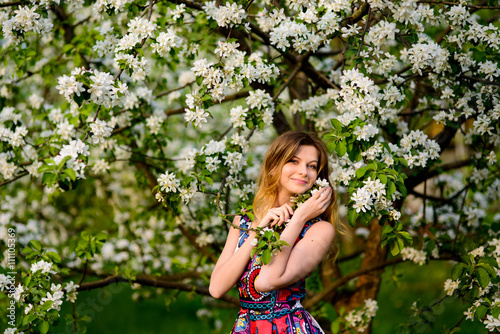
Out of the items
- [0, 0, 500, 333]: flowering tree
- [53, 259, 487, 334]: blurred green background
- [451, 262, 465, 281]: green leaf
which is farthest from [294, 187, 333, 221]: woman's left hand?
[53, 259, 487, 334]: blurred green background

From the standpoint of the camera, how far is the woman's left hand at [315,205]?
2320 millimetres

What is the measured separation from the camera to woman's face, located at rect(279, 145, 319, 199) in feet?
8.26

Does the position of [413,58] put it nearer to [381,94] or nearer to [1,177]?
[381,94]

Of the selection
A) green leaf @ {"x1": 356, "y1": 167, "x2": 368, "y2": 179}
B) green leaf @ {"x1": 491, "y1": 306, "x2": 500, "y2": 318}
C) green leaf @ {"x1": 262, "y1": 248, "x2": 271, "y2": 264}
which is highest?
green leaf @ {"x1": 356, "y1": 167, "x2": 368, "y2": 179}

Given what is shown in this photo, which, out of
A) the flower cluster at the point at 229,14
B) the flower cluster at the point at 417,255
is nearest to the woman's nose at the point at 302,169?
the flower cluster at the point at 229,14

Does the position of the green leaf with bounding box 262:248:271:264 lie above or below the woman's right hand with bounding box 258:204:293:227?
below

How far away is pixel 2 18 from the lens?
2955 millimetres

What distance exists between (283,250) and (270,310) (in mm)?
341

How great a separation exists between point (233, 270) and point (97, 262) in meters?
3.20

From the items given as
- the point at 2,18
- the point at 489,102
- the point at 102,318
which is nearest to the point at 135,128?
the point at 2,18

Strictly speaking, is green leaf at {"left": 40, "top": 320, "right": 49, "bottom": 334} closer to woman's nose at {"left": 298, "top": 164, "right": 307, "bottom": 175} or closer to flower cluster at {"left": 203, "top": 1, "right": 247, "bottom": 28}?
woman's nose at {"left": 298, "top": 164, "right": 307, "bottom": 175}

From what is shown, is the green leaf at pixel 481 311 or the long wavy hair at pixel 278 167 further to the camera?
the green leaf at pixel 481 311

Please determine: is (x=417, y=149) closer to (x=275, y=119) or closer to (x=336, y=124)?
(x=336, y=124)

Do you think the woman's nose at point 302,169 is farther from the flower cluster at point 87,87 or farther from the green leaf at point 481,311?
the green leaf at point 481,311
